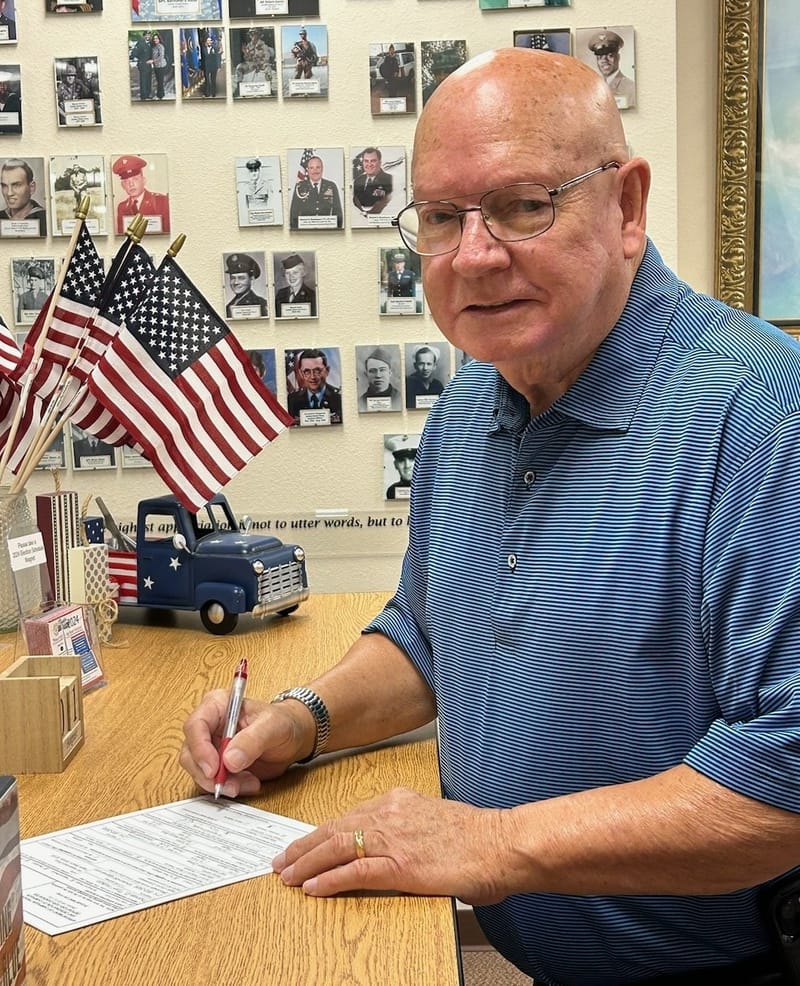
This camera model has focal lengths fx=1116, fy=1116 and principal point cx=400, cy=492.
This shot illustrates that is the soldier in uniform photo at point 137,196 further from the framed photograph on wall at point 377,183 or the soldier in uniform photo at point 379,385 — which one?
the soldier in uniform photo at point 379,385

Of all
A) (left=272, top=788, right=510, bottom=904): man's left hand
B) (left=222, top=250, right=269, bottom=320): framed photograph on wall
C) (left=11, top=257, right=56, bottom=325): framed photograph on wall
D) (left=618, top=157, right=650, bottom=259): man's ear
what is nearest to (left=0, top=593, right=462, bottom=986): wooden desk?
(left=272, top=788, right=510, bottom=904): man's left hand

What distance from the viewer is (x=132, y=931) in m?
0.99

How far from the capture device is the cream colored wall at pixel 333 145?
2791 mm

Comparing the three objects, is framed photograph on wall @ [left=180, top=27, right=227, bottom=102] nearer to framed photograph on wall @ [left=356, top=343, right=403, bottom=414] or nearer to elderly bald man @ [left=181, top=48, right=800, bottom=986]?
framed photograph on wall @ [left=356, top=343, right=403, bottom=414]

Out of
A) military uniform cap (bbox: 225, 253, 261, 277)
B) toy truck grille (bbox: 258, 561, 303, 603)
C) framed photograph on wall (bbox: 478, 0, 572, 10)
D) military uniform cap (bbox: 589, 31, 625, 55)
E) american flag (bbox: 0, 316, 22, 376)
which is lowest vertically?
toy truck grille (bbox: 258, 561, 303, 603)

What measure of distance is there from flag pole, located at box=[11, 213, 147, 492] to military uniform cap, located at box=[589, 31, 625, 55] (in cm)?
127

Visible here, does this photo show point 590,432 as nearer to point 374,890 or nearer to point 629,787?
point 629,787

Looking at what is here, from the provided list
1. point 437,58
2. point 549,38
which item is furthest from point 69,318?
point 549,38

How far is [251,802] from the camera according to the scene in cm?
129

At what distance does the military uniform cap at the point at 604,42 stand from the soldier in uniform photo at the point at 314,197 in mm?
731

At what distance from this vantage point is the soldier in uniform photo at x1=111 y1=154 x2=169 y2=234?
2.83 m

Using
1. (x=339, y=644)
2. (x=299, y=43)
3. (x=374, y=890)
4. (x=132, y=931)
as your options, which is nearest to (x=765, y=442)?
(x=374, y=890)

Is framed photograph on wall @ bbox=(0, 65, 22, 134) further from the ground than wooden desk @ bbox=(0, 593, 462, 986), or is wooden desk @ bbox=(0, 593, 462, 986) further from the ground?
framed photograph on wall @ bbox=(0, 65, 22, 134)

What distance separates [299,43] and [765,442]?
6.93 ft
